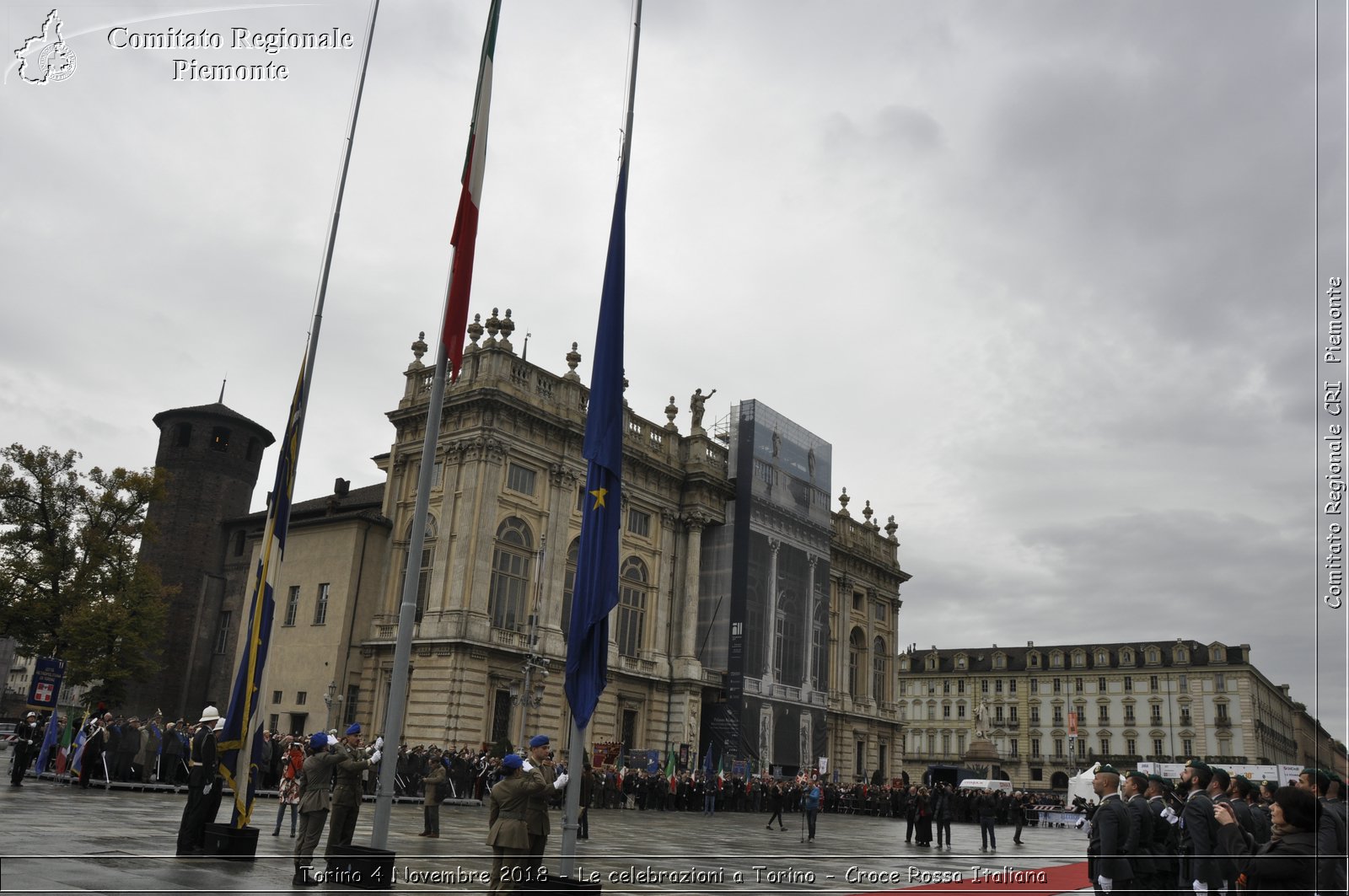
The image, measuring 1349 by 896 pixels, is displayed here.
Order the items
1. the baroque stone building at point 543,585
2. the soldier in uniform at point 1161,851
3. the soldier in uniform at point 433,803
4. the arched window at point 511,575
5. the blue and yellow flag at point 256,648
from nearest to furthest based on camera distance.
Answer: the soldier in uniform at point 1161,851, the blue and yellow flag at point 256,648, the soldier in uniform at point 433,803, the baroque stone building at point 543,585, the arched window at point 511,575

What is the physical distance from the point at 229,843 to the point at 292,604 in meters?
29.3

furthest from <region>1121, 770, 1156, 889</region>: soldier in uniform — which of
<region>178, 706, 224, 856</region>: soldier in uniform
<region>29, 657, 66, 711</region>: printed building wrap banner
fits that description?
<region>29, 657, 66, 711</region>: printed building wrap banner

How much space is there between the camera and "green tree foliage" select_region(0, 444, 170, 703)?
3950 cm

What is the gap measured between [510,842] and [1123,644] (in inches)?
4389

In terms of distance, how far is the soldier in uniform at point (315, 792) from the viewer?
12.1 meters

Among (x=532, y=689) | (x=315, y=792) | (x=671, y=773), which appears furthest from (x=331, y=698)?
(x=315, y=792)

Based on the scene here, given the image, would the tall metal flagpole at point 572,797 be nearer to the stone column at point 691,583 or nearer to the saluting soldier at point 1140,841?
the saluting soldier at point 1140,841

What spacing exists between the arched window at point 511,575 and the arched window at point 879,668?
29.1 meters

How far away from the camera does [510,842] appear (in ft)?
31.4

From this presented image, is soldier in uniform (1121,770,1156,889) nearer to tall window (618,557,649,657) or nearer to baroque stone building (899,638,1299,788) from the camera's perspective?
tall window (618,557,649,657)

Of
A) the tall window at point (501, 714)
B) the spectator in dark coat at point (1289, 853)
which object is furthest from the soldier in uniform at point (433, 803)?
the tall window at point (501, 714)

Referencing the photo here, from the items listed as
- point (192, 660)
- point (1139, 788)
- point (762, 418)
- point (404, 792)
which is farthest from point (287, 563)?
point (1139, 788)

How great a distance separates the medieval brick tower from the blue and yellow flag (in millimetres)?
34940

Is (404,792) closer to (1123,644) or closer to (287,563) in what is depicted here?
(287,563)
